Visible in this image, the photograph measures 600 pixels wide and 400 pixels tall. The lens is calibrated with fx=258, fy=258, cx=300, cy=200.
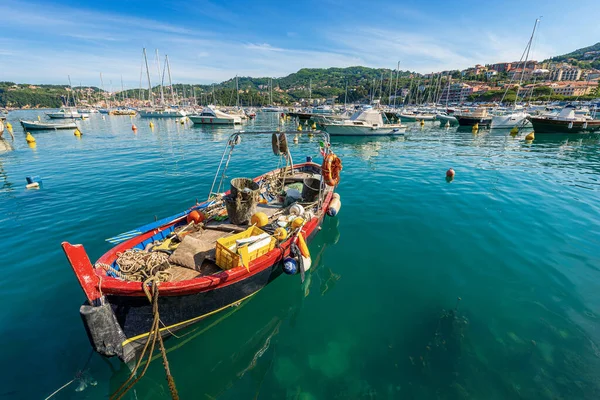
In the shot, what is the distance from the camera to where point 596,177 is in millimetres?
17734

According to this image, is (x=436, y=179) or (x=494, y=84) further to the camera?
(x=494, y=84)

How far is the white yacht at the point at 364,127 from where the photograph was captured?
36.8m

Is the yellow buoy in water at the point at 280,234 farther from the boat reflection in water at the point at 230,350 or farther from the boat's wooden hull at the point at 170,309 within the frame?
the boat reflection in water at the point at 230,350

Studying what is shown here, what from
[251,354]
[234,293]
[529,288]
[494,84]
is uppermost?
[494,84]

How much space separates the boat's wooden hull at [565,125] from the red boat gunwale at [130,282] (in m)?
48.8

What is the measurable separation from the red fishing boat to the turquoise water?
0.90m

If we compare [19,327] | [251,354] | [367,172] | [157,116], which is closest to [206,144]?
[367,172]

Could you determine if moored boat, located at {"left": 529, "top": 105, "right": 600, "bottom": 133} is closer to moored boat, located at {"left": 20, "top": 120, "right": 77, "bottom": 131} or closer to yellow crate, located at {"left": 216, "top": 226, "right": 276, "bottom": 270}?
yellow crate, located at {"left": 216, "top": 226, "right": 276, "bottom": 270}

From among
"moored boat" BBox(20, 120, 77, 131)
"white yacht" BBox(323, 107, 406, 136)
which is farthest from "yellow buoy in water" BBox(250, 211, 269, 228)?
"moored boat" BBox(20, 120, 77, 131)

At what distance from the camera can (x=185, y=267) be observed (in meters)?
6.35

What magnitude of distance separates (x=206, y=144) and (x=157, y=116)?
5481 centimetres

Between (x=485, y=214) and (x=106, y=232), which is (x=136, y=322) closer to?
(x=106, y=232)

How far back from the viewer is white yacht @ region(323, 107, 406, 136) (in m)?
36.8

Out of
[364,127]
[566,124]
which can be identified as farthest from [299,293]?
[566,124]
